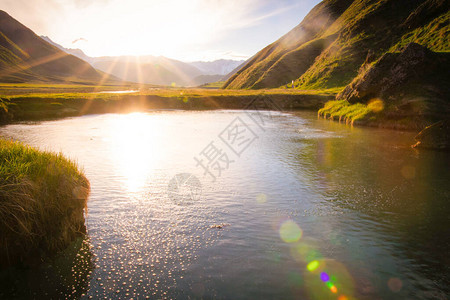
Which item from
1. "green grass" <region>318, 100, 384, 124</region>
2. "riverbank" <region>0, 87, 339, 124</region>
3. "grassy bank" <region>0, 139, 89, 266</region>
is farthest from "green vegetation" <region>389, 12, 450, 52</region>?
"grassy bank" <region>0, 139, 89, 266</region>

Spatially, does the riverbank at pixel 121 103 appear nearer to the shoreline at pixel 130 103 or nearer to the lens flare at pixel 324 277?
the shoreline at pixel 130 103

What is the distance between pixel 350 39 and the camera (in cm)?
11969

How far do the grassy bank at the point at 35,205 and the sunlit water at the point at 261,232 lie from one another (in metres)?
0.64

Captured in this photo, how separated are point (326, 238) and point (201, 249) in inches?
209

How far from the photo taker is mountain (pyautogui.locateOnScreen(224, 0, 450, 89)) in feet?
268

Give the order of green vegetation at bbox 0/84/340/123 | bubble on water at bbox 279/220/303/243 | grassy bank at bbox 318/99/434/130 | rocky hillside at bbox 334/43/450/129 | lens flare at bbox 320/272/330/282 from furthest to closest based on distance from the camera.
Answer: green vegetation at bbox 0/84/340/123 < grassy bank at bbox 318/99/434/130 < rocky hillside at bbox 334/43/450/129 < bubble on water at bbox 279/220/303/243 < lens flare at bbox 320/272/330/282

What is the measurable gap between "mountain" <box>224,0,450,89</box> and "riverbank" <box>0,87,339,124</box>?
87.0ft

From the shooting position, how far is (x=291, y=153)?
27469mm

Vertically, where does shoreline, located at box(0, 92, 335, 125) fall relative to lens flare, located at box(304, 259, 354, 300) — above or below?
above

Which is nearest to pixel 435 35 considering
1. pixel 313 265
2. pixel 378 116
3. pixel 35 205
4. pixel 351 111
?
pixel 351 111

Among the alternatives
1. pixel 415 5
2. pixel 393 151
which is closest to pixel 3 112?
pixel 393 151

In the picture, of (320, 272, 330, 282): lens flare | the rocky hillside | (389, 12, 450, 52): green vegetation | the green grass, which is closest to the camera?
(320, 272, 330, 282): lens flare

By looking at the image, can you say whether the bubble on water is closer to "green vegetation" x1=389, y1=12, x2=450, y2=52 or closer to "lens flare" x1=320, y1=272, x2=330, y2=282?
"lens flare" x1=320, y1=272, x2=330, y2=282

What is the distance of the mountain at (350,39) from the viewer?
3217 inches
